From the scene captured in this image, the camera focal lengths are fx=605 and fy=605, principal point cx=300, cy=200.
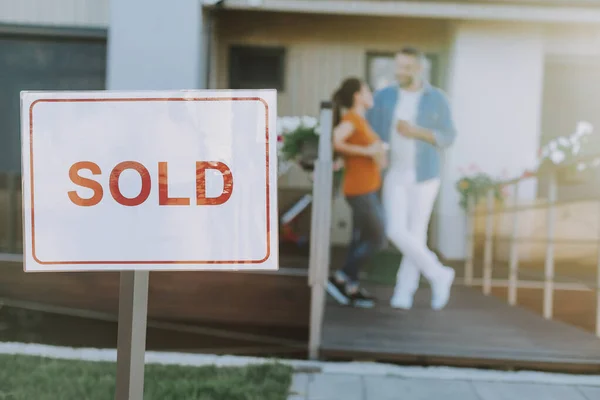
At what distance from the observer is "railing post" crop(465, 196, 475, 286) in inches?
195

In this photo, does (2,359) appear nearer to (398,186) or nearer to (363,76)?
(398,186)

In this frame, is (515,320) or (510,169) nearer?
(515,320)

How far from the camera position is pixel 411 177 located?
15.1ft

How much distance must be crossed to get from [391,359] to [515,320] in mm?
1126

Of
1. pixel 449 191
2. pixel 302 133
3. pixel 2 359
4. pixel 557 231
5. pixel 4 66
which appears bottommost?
pixel 2 359

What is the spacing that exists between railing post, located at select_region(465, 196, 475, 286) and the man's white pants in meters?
0.48

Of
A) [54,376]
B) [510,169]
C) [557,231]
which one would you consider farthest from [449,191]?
[54,376]

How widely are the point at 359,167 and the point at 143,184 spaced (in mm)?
3003

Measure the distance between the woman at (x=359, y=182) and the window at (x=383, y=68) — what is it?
2.42 ft

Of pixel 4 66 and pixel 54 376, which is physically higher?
pixel 4 66

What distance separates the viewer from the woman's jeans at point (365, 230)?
4.45m

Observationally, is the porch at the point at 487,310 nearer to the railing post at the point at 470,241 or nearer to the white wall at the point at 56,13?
the railing post at the point at 470,241

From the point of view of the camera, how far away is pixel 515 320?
4.22 metres

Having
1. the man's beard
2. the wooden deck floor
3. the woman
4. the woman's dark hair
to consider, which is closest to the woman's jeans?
the woman
